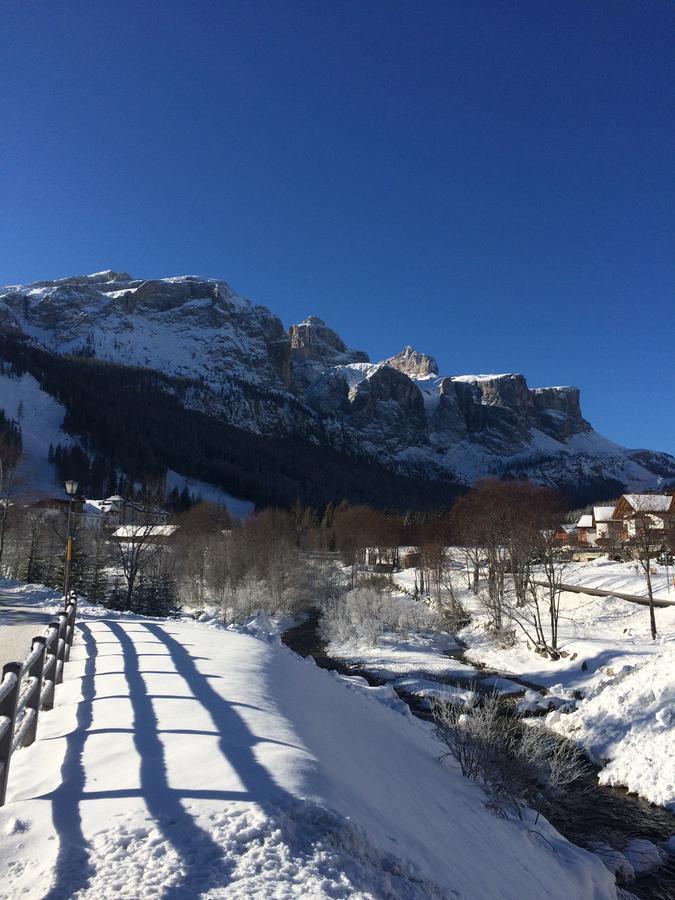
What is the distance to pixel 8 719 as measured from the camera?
5.18 m

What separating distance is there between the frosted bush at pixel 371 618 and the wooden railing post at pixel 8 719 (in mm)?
31039

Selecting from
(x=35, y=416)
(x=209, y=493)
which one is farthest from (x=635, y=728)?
(x=35, y=416)

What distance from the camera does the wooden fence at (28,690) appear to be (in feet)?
16.8

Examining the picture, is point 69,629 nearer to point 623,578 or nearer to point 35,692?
→ point 35,692

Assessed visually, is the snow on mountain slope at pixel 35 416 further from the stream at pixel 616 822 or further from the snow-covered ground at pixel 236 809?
the snow-covered ground at pixel 236 809

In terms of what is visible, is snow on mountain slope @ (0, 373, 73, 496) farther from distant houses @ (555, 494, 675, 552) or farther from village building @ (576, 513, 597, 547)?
distant houses @ (555, 494, 675, 552)

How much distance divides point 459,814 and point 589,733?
36.3ft

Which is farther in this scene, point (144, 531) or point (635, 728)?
point (144, 531)

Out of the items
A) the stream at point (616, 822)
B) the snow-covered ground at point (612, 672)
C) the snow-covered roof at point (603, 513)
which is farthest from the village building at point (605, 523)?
the stream at point (616, 822)

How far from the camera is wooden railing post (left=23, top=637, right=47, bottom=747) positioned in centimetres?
661

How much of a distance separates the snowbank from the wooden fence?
527 inches

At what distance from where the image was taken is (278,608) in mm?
46531

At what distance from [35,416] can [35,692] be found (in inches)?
6441

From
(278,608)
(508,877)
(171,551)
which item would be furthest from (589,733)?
(171,551)
